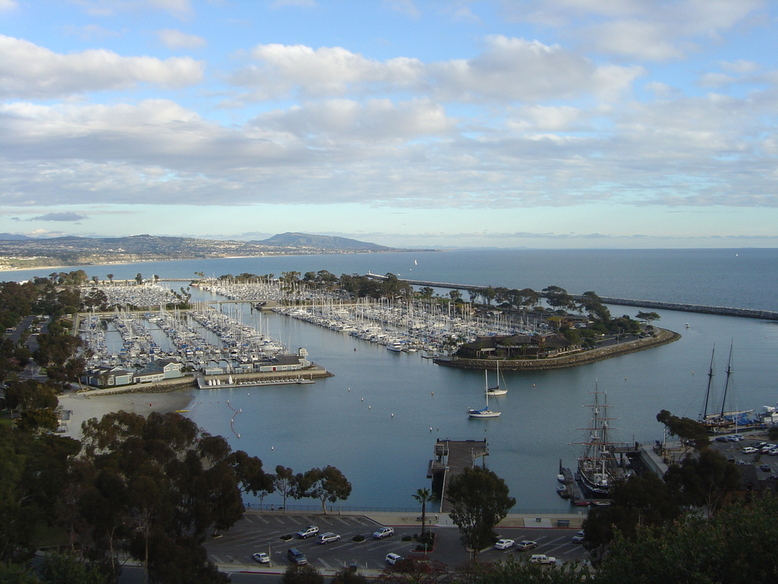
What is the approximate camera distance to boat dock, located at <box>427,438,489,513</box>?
1087 centimetres

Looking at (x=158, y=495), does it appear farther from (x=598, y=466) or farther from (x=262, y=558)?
(x=598, y=466)

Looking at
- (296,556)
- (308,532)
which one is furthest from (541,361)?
(296,556)

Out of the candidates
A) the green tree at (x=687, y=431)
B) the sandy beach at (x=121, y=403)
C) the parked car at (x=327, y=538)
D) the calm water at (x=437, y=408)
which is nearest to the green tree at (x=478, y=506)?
the parked car at (x=327, y=538)

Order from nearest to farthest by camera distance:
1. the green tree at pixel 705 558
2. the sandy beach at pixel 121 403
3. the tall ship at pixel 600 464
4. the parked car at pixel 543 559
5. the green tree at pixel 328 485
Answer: the green tree at pixel 705 558
the parked car at pixel 543 559
the green tree at pixel 328 485
the tall ship at pixel 600 464
the sandy beach at pixel 121 403

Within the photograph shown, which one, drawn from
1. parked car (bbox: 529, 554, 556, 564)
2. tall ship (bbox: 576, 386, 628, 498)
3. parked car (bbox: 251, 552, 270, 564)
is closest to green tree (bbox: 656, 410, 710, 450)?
tall ship (bbox: 576, 386, 628, 498)

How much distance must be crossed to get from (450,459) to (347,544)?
12.6ft

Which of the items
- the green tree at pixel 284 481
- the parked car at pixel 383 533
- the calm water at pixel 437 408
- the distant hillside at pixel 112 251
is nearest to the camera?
the parked car at pixel 383 533

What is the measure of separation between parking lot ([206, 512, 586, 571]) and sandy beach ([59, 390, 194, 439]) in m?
7.28

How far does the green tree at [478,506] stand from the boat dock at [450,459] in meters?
1.76

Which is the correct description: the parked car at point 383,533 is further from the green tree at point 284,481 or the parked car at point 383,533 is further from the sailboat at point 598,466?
the sailboat at point 598,466

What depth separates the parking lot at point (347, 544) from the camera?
7.78 metres

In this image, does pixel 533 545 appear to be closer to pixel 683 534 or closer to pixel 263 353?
pixel 683 534

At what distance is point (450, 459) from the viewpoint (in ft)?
38.5

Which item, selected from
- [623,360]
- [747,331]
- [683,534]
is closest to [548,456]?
[683,534]
